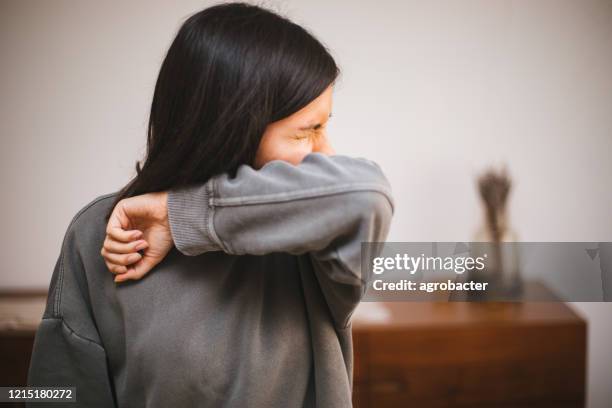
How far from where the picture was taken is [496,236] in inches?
57.9

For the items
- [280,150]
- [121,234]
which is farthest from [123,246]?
[280,150]

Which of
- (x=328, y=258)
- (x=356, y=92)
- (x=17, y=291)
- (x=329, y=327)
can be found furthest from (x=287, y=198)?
(x=17, y=291)

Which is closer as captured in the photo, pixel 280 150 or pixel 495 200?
pixel 280 150

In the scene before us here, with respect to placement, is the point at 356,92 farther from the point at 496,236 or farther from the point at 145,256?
the point at 145,256

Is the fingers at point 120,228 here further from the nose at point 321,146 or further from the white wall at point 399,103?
the white wall at point 399,103

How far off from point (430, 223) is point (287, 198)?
1281 millimetres

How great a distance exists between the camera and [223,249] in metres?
0.55

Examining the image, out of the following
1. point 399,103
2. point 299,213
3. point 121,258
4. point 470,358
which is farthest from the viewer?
point 399,103

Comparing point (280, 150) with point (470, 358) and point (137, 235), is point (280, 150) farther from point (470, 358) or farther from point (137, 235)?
point (470, 358)

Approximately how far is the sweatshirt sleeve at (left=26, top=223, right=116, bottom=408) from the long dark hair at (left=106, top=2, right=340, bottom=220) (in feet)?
0.66

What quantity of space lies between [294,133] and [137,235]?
0.26 m

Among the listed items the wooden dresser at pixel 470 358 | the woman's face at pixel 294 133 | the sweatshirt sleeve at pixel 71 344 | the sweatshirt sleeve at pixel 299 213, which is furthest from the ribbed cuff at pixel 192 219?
the wooden dresser at pixel 470 358

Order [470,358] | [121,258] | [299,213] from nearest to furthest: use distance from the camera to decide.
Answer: [299,213], [121,258], [470,358]

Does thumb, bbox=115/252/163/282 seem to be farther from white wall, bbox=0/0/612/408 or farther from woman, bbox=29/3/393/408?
white wall, bbox=0/0/612/408
